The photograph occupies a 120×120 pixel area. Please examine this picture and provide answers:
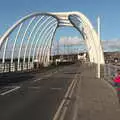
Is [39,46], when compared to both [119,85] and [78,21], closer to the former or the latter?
[78,21]

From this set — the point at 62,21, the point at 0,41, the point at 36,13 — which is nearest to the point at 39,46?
the point at 62,21

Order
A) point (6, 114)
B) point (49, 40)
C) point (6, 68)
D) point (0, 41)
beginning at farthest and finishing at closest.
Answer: point (49, 40), point (0, 41), point (6, 68), point (6, 114)

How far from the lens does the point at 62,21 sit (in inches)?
4279

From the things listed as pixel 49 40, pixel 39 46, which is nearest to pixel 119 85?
pixel 39 46

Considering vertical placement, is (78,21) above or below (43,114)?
above

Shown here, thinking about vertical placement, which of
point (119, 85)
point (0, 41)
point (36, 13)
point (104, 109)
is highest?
point (36, 13)

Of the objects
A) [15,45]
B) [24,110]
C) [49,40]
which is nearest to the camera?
[24,110]

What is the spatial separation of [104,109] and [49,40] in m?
100

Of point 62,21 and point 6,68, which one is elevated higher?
point 62,21

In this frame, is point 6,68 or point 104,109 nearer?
point 104,109

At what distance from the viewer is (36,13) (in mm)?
78000

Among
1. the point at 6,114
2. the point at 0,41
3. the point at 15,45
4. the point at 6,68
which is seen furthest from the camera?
the point at 15,45

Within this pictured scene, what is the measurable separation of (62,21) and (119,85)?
3781 inches

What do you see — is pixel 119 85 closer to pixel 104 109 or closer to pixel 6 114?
pixel 104 109
